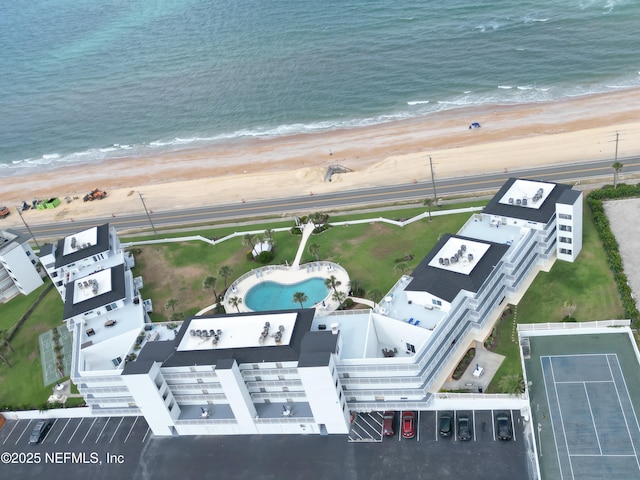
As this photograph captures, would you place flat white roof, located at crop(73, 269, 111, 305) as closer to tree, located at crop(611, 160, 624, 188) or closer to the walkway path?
the walkway path

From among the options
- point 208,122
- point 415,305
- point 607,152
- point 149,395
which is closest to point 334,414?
point 415,305

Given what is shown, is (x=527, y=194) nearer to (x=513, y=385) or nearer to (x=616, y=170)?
(x=616, y=170)

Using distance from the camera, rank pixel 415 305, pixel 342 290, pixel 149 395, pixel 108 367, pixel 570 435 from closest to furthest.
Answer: pixel 570 435
pixel 149 395
pixel 415 305
pixel 108 367
pixel 342 290

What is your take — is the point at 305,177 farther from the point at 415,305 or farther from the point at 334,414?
the point at 334,414

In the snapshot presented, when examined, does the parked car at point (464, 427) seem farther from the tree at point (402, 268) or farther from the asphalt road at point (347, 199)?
the asphalt road at point (347, 199)

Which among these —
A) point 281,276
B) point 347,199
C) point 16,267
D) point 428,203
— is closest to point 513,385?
point 281,276
